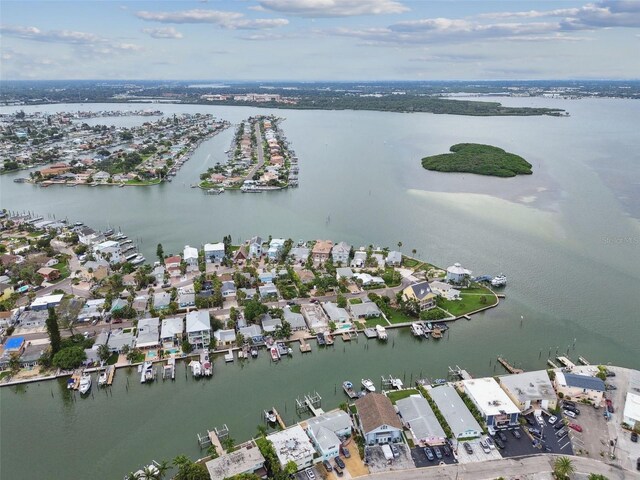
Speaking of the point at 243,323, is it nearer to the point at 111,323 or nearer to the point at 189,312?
the point at 189,312

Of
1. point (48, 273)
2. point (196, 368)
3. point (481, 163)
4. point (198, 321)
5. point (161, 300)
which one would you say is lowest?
point (196, 368)

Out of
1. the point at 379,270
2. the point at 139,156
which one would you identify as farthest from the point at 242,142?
the point at 379,270

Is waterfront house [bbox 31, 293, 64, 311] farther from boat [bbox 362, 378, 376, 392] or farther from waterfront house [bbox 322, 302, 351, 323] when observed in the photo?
boat [bbox 362, 378, 376, 392]

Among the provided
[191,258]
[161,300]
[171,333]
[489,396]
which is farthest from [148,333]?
[489,396]

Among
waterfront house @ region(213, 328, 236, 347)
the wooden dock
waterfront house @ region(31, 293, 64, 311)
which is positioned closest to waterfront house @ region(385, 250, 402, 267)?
the wooden dock

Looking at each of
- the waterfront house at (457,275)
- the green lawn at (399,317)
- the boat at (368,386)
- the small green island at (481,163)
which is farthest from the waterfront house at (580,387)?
the small green island at (481,163)

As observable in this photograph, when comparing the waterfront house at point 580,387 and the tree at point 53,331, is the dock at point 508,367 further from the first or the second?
the tree at point 53,331

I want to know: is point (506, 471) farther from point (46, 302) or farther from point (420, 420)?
point (46, 302)
